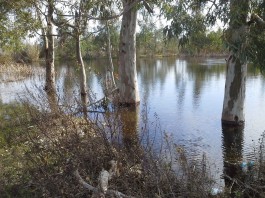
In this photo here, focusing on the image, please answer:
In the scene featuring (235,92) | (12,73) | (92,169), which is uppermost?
(235,92)

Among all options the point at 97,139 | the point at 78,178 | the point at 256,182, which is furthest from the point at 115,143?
the point at 256,182

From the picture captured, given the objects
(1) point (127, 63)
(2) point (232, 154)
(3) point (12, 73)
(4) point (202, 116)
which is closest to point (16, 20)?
(1) point (127, 63)

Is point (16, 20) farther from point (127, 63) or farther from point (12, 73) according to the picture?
point (12, 73)

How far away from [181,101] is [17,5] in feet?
24.6

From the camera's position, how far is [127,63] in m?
13.4

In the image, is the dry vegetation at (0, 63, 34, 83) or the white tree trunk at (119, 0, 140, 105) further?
the dry vegetation at (0, 63, 34, 83)

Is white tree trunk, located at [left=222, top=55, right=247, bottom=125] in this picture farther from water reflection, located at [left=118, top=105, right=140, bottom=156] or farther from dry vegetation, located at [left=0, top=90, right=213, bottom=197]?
dry vegetation, located at [left=0, top=90, right=213, bottom=197]

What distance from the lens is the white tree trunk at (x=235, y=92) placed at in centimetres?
955

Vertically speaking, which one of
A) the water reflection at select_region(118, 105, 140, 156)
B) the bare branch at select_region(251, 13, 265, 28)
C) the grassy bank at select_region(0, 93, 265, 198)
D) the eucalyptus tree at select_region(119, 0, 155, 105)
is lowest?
the water reflection at select_region(118, 105, 140, 156)

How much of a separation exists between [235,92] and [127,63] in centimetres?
489

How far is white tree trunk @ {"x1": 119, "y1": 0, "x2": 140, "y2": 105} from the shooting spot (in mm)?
13062

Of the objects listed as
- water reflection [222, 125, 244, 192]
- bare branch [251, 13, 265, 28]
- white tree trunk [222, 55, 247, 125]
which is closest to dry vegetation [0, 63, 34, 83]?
white tree trunk [222, 55, 247, 125]

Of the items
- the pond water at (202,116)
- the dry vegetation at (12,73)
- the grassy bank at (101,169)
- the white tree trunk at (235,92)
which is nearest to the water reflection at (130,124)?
the pond water at (202,116)

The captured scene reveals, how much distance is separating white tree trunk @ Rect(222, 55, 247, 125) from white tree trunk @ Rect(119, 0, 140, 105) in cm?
432
